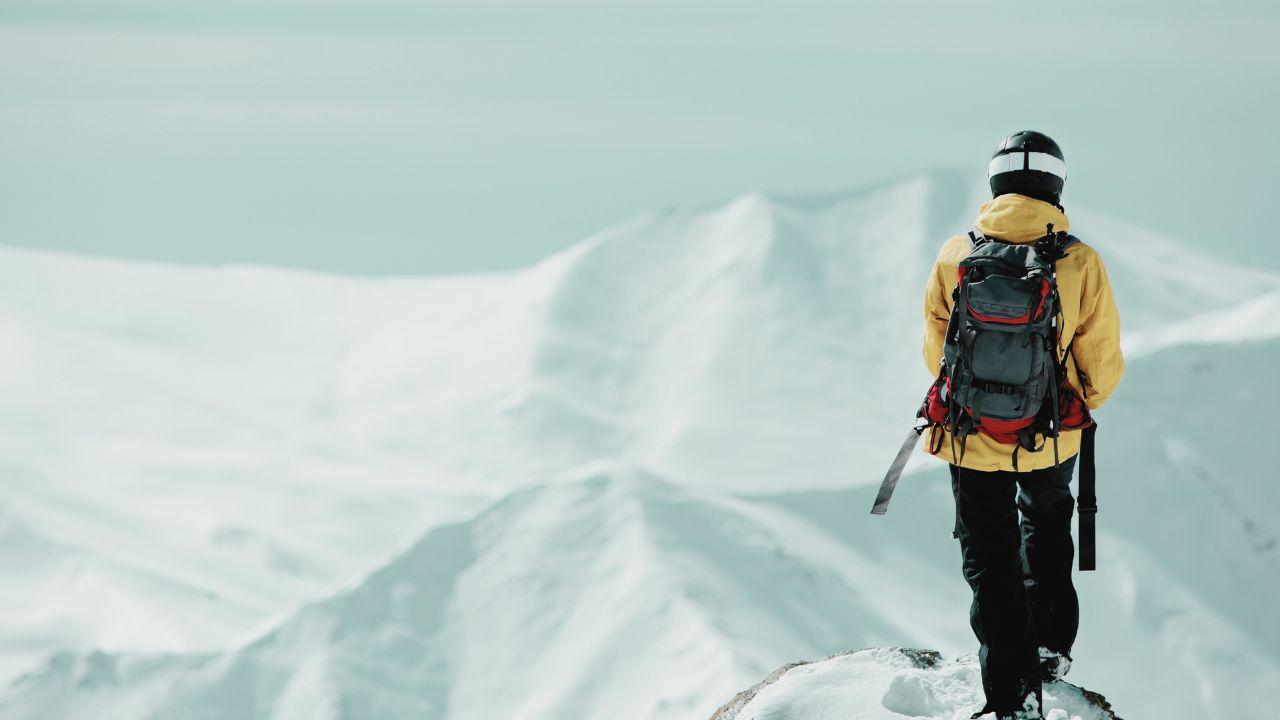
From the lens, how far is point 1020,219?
21.5ft

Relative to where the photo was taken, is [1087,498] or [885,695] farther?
[885,695]

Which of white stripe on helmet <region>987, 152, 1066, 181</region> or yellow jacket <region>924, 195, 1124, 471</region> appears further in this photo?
white stripe on helmet <region>987, 152, 1066, 181</region>

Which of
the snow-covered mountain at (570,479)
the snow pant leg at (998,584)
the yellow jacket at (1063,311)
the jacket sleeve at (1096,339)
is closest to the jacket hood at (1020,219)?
the yellow jacket at (1063,311)

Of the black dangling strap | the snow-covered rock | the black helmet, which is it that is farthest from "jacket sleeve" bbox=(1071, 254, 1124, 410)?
the snow-covered rock

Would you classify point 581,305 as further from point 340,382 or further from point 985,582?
point 985,582

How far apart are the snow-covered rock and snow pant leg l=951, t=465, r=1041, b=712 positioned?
0.31 m

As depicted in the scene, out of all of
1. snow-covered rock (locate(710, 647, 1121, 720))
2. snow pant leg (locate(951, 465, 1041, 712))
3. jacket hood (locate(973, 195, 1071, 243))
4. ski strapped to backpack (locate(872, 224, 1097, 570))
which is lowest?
snow-covered rock (locate(710, 647, 1121, 720))

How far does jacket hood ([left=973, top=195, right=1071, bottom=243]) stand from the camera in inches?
257

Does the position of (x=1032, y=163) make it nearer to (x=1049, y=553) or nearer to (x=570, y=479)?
(x=1049, y=553)

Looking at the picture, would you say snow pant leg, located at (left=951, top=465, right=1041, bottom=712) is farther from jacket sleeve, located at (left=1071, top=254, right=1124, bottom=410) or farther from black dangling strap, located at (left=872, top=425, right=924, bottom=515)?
jacket sleeve, located at (left=1071, top=254, right=1124, bottom=410)

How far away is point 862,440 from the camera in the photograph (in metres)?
94.7

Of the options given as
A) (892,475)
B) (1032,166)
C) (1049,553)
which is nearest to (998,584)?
(1049,553)

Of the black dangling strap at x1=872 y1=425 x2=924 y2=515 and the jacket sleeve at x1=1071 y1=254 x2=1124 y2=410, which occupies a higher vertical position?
the jacket sleeve at x1=1071 y1=254 x2=1124 y2=410

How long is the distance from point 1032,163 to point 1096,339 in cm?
92
